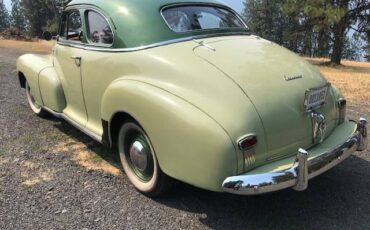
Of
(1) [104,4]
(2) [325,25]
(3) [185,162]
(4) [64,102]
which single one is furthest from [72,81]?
(2) [325,25]

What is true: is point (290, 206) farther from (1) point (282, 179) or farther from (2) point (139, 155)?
(2) point (139, 155)

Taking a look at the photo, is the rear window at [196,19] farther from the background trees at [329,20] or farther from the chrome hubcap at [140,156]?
the background trees at [329,20]

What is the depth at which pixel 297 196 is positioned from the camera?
13.7ft

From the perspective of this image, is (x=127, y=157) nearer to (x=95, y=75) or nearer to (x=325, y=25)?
(x=95, y=75)

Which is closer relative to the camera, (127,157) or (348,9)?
(127,157)

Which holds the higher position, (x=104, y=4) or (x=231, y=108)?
(x=104, y=4)

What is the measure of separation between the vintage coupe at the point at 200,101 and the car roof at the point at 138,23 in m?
0.01

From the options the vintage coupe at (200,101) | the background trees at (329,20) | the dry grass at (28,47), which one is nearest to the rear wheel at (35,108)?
the vintage coupe at (200,101)

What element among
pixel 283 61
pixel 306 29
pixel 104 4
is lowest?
pixel 306 29

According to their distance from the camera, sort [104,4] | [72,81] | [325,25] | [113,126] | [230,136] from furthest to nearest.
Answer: [325,25]
[72,81]
[104,4]
[113,126]
[230,136]

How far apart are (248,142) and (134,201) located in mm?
1315

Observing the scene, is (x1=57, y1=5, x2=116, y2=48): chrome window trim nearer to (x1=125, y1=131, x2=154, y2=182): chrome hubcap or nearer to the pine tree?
(x1=125, y1=131, x2=154, y2=182): chrome hubcap

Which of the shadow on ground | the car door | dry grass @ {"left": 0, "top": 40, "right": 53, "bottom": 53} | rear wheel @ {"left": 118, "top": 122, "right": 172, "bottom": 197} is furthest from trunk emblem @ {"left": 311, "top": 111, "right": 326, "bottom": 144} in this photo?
dry grass @ {"left": 0, "top": 40, "right": 53, "bottom": 53}

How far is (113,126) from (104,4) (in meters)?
1.30
